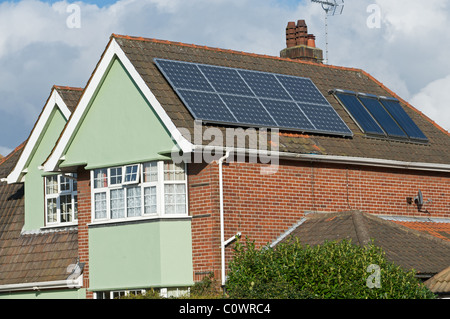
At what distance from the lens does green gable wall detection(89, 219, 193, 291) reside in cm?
2428

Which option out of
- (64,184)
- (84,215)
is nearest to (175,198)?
(84,215)

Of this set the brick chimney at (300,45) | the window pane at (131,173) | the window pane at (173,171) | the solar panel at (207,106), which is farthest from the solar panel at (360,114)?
the window pane at (131,173)

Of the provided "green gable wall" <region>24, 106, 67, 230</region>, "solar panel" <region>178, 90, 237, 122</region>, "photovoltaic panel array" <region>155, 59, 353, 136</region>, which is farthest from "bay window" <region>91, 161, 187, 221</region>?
"green gable wall" <region>24, 106, 67, 230</region>

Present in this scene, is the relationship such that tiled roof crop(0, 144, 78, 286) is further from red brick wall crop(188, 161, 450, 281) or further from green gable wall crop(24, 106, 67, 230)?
red brick wall crop(188, 161, 450, 281)

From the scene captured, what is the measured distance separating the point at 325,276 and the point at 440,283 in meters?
3.28

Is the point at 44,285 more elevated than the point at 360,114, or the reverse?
the point at 360,114

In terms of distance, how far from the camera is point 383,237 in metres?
24.4

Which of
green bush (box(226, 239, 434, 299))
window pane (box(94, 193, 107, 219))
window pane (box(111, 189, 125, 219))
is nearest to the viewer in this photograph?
green bush (box(226, 239, 434, 299))

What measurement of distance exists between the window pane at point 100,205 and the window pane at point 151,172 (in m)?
1.70

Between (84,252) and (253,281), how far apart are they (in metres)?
7.17

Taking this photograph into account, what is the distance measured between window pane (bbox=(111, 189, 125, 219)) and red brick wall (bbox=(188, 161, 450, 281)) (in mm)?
1974

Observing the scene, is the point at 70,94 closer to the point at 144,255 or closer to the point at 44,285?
the point at 44,285

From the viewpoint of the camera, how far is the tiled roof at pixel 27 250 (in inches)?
1107
